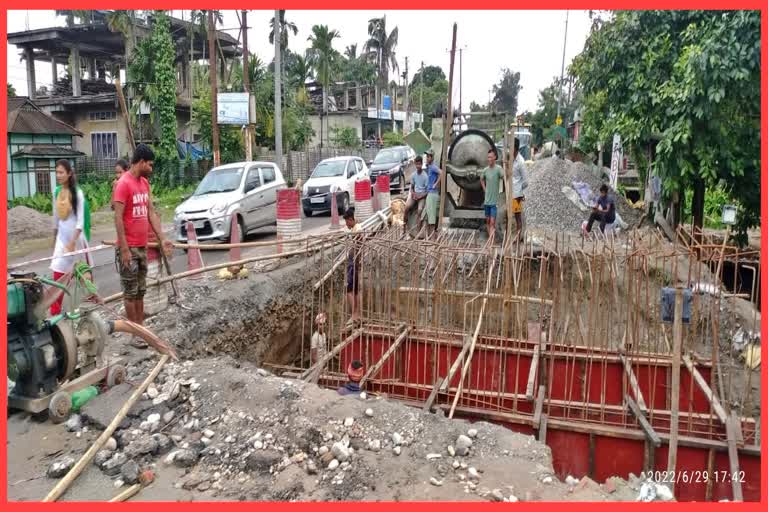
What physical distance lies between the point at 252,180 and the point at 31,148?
37.8ft

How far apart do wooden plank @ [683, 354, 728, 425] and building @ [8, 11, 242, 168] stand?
2239cm

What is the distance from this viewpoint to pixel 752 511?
154 inches

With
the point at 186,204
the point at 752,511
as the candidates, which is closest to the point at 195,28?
the point at 186,204

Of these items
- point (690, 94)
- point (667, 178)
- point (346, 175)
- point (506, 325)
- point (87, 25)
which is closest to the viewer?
point (506, 325)

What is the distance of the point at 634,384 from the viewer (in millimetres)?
6633

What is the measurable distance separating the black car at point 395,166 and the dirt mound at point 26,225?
10.1m

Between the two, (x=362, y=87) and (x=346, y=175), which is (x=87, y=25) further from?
(x=362, y=87)

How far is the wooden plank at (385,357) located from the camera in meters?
6.93

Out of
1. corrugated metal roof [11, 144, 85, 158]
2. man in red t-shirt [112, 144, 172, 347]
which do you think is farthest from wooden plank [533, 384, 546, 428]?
corrugated metal roof [11, 144, 85, 158]

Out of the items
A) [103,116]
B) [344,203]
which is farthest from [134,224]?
[103,116]

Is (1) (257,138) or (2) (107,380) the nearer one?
(2) (107,380)

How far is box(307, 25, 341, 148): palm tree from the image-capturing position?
39.7 m

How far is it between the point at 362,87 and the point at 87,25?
25.6 meters

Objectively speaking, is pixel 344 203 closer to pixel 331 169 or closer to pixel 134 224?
pixel 331 169
